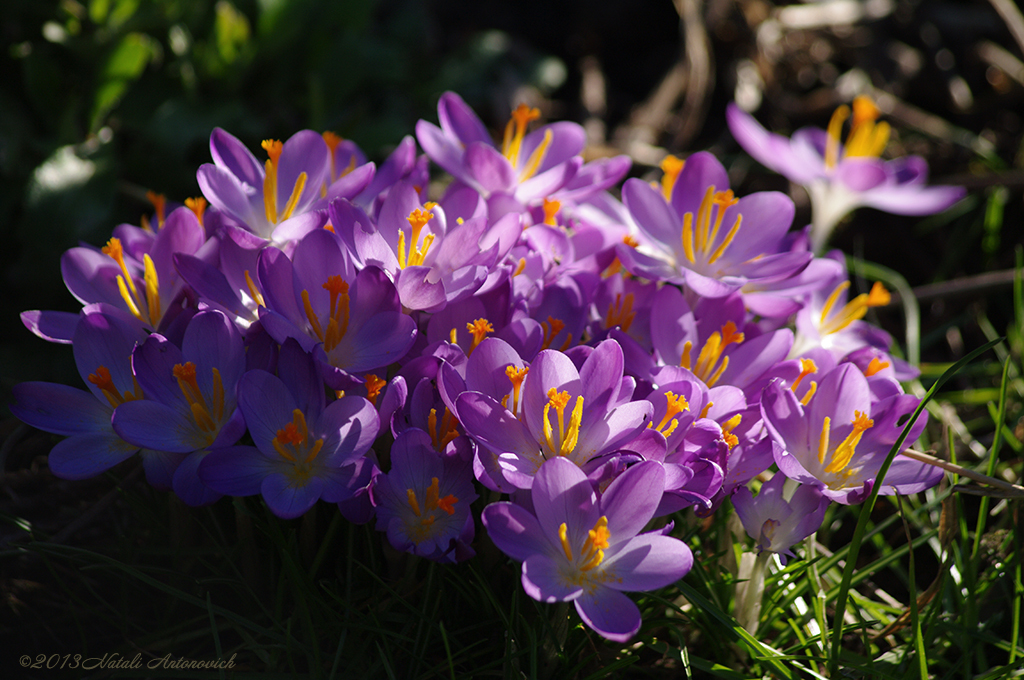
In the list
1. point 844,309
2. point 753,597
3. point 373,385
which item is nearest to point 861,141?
point 844,309

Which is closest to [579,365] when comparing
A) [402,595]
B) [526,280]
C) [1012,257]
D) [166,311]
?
[526,280]

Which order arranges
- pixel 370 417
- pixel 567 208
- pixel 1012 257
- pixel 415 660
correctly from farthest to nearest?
pixel 1012 257 → pixel 567 208 → pixel 415 660 → pixel 370 417

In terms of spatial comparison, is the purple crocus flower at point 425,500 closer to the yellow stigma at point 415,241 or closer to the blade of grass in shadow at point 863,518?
the yellow stigma at point 415,241

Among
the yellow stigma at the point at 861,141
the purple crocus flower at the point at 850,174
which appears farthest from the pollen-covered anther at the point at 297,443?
the yellow stigma at the point at 861,141

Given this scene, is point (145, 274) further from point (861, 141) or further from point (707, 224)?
point (861, 141)

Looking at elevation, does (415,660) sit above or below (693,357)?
below

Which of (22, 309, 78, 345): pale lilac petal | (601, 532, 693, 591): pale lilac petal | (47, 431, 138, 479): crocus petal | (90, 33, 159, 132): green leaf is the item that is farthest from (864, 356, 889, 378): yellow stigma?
(90, 33, 159, 132): green leaf

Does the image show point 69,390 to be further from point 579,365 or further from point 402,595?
point 579,365
